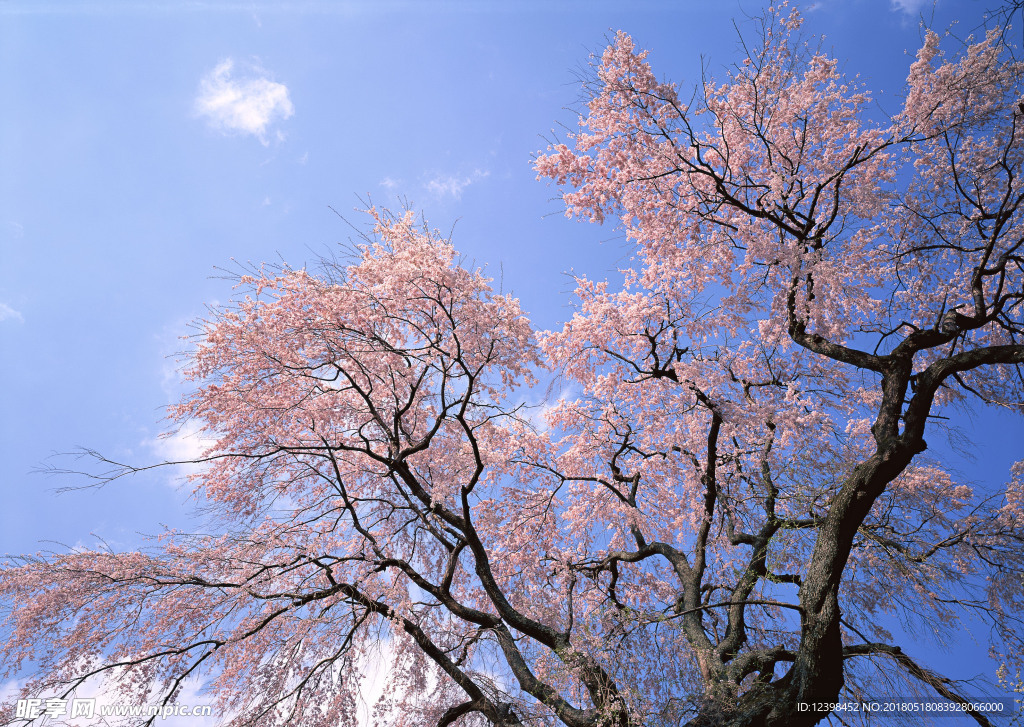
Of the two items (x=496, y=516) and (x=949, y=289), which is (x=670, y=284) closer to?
(x=949, y=289)

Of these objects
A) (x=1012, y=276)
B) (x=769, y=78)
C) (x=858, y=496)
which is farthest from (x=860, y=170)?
(x=858, y=496)

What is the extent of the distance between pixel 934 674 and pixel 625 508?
186 inches

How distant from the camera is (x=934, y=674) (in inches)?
256

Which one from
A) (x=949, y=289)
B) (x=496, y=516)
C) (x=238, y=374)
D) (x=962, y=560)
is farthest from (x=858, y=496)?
(x=238, y=374)

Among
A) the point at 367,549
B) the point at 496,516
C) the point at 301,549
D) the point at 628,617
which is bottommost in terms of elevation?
the point at 628,617

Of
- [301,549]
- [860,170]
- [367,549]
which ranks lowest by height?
[301,549]

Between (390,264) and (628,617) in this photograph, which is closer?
(628,617)

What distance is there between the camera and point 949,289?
9.01 meters

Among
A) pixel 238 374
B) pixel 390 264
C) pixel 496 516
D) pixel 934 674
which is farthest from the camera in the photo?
pixel 496 516

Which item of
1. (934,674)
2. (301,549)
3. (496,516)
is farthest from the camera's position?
(496,516)

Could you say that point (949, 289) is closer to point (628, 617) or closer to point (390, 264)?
point (628, 617)

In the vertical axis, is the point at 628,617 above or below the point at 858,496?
below

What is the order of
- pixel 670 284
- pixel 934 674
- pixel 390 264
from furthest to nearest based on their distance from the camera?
pixel 670 284, pixel 390 264, pixel 934 674

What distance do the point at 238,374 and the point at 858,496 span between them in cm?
812
